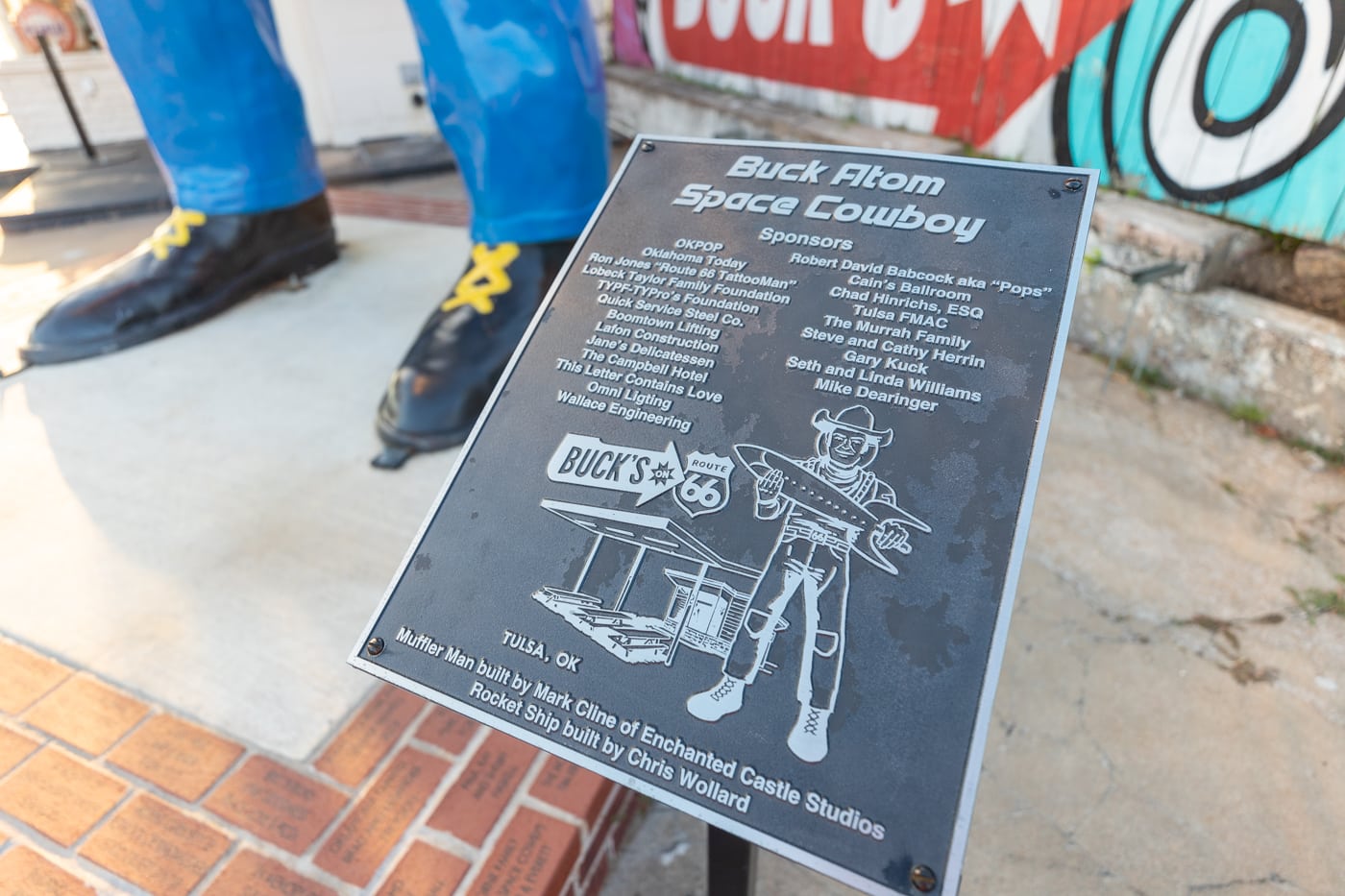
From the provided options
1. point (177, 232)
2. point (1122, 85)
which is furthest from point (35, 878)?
point (1122, 85)

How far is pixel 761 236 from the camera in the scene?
1.32 metres

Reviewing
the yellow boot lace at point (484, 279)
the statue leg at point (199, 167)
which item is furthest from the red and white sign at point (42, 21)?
the yellow boot lace at point (484, 279)

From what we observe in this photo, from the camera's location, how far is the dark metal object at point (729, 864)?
3.58 ft

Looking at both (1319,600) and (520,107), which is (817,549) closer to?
(1319,600)

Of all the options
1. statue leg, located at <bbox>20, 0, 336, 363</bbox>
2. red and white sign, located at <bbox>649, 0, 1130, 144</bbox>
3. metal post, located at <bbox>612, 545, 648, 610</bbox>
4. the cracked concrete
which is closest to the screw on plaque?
metal post, located at <bbox>612, 545, 648, 610</bbox>

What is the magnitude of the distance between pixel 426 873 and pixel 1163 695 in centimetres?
163

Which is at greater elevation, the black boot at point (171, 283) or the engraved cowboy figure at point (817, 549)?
the engraved cowboy figure at point (817, 549)

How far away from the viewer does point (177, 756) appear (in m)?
1.58

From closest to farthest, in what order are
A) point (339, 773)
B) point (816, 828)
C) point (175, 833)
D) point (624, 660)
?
point (816, 828) < point (624, 660) < point (175, 833) < point (339, 773)

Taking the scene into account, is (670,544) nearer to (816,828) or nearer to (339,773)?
(816,828)

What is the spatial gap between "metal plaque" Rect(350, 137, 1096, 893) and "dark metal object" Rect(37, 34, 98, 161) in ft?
19.4

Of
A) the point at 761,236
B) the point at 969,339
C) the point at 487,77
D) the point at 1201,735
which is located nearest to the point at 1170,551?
the point at 1201,735

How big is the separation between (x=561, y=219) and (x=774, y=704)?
206 centimetres

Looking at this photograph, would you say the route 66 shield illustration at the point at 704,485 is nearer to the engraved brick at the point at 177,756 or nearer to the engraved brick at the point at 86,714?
the engraved brick at the point at 177,756
